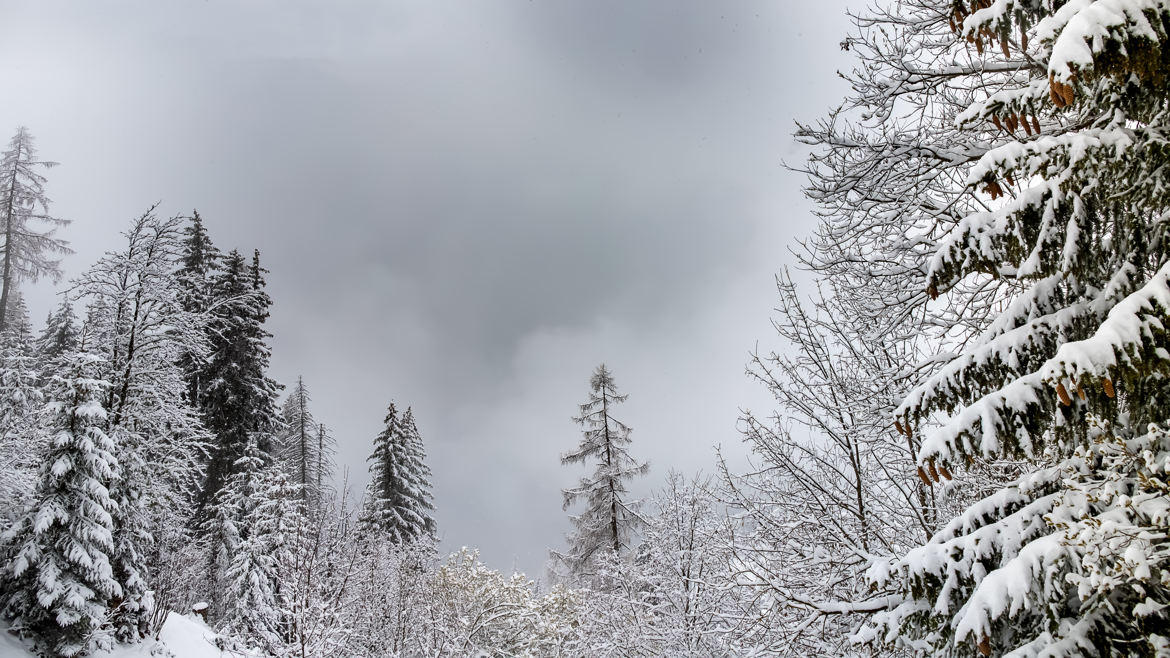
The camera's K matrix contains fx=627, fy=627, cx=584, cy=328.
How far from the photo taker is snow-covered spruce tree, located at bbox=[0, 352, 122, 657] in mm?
10484

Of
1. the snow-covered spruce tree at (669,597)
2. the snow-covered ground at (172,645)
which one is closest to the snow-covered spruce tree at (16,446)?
the snow-covered ground at (172,645)

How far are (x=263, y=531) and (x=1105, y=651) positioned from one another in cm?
2069

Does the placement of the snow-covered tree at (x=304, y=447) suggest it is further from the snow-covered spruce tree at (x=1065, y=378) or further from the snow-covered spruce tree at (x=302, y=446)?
the snow-covered spruce tree at (x=1065, y=378)

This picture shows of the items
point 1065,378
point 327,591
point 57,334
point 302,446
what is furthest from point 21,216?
point 1065,378

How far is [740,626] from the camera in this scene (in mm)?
6422

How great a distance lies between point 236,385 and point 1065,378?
24722 millimetres

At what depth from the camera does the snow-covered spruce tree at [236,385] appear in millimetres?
21766

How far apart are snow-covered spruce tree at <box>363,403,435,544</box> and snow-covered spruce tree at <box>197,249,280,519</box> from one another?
→ 274 inches

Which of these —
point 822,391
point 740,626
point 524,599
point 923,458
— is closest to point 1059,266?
point 923,458

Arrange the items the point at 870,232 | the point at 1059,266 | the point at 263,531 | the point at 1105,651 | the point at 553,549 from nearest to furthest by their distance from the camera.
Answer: the point at 1105,651
the point at 1059,266
the point at 870,232
the point at 263,531
the point at 553,549

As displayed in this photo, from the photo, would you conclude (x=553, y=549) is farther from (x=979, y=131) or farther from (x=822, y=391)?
(x=979, y=131)

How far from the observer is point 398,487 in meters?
29.8

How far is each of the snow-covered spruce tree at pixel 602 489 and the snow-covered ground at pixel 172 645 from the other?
424 inches

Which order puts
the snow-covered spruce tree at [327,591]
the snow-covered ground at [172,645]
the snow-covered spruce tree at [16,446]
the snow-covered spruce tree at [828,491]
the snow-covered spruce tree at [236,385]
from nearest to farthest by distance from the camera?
the snow-covered spruce tree at [828,491] < the snow-covered spruce tree at [327,591] < the snow-covered ground at [172,645] < the snow-covered spruce tree at [16,446] < the snow-covered spruce tree at [236,385]
